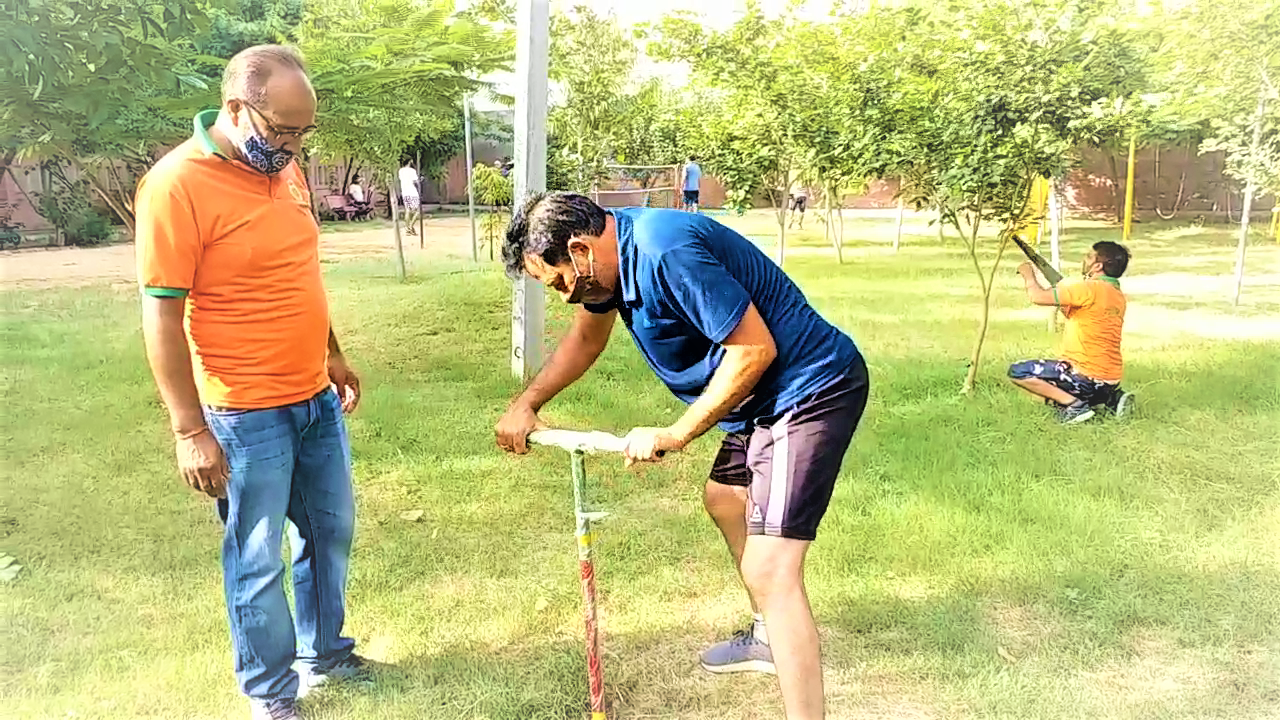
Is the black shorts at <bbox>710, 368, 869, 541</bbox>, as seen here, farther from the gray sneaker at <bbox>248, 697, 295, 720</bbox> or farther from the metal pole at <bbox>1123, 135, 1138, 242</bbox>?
the metal pole at <bbox>1123, 135, 1138, 242</bbox>

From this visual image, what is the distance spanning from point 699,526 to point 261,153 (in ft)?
4.75

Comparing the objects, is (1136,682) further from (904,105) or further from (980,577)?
(904,105)

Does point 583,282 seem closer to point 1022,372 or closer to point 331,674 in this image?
point 331,674

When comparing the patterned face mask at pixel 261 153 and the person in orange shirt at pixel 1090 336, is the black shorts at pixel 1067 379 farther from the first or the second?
the patterned face mask at pixel 261 153

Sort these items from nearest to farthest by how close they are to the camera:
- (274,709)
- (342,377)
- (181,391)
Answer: (181,391), (274,709), (342,377)

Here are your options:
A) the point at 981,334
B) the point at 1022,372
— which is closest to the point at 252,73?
the point at 981,334

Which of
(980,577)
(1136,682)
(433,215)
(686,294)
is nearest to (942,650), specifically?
(980,577)

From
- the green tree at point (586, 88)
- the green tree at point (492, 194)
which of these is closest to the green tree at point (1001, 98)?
the green tree at point (586, 88)

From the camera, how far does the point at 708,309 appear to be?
5.09 feet

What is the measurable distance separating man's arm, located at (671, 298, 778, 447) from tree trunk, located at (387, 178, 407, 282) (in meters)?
1.27

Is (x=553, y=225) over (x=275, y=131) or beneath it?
beneath

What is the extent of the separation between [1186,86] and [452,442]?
210 centimetres

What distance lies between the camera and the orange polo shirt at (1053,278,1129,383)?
8.50ft

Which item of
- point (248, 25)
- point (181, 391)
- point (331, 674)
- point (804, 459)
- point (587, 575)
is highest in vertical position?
point (248, 25)
